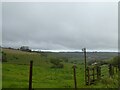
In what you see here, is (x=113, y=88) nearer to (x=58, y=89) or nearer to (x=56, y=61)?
(x=58, y=89)

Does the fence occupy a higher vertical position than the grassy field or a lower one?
higher

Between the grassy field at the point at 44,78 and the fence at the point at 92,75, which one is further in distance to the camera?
the fence at the point at 92,75

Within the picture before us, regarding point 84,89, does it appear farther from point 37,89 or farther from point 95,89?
point 37,89

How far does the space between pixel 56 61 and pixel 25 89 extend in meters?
55.2

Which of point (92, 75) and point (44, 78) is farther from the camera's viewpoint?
point (44, 78)

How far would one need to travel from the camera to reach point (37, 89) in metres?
21.0

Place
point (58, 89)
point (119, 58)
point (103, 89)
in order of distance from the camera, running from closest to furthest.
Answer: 1. point (103, 89)
2. point (58, 89)
3. point (119, 58)

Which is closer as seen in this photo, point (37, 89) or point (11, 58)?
point (37, 89)

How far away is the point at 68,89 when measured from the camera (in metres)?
20.9

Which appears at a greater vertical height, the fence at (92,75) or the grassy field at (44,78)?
the fence at (92,75)

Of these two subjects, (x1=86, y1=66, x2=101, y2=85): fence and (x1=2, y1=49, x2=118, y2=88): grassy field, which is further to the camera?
(x1=86, y1=66, x2=101, y2=85): fence

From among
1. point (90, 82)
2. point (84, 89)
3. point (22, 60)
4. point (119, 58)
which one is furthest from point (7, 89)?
point (22, 60)

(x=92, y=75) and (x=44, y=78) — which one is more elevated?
(x=92, y=75)

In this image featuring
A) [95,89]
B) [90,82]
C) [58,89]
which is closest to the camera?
[95,89]
